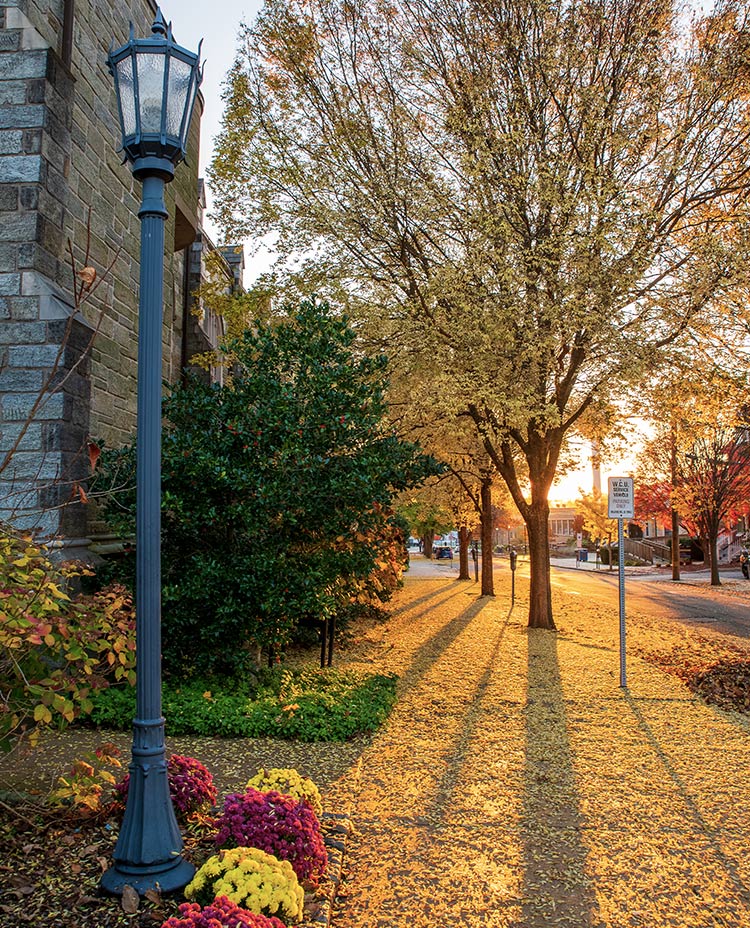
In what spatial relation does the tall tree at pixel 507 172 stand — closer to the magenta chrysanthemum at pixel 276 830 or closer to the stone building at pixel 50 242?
the stone building at pixel 50 242

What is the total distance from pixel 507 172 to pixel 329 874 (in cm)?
1052

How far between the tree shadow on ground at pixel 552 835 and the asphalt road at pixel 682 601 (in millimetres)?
8724

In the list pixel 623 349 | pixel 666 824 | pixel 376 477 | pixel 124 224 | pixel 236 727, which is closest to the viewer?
pixel 666 824

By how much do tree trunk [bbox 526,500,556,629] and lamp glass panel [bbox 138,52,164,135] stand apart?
11.6m

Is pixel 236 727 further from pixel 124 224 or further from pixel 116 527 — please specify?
pixel 124 224

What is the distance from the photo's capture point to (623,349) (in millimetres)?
10656

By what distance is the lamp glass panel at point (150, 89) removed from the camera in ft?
11.1

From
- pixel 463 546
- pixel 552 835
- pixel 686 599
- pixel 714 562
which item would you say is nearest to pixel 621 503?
pixel 552 835

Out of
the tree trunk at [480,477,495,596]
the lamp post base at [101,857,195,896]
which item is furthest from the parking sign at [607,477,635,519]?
the tree trunk at [480,477,495,596]

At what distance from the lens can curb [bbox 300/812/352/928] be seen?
3.26m

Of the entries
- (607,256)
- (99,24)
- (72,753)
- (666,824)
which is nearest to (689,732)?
(666,824)

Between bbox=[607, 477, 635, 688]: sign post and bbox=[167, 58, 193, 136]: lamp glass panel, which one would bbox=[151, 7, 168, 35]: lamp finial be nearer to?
bbox=[167, 58, 193, 136]: lamp glass panel

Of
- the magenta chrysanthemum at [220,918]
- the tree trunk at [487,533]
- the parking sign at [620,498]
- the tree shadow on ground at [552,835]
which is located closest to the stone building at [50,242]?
the magenta chrysanthemum at [220,918]

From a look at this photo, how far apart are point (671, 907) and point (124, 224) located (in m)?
8.47
